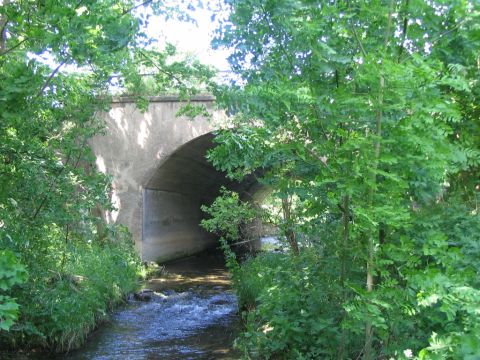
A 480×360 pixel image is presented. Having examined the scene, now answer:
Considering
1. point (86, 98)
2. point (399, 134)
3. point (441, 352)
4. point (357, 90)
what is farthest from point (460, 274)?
point (86, 98)

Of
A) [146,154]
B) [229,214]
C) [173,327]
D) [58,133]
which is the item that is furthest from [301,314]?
[146,154]

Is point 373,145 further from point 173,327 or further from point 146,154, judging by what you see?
point 146,154

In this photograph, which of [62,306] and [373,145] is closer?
[373,145]

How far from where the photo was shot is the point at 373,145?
303cm

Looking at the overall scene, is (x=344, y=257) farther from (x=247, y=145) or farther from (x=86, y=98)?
(x=86, y=98)

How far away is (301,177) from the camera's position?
3.87 metres

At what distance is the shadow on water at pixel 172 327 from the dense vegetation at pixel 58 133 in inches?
14.3

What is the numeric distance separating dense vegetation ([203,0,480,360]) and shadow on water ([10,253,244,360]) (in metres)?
2.93

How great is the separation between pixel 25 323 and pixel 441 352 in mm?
5045

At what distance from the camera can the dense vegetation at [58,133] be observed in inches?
141

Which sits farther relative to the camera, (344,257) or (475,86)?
(475,86)

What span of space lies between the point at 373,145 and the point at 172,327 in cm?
587

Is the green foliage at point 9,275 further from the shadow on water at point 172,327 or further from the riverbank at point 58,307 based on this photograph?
the shadow on water at point 172,327

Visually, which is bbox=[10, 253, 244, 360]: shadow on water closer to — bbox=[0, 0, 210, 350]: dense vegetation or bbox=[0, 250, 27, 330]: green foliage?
bbox=[0, 0, 210, 350]: dense vegetation
